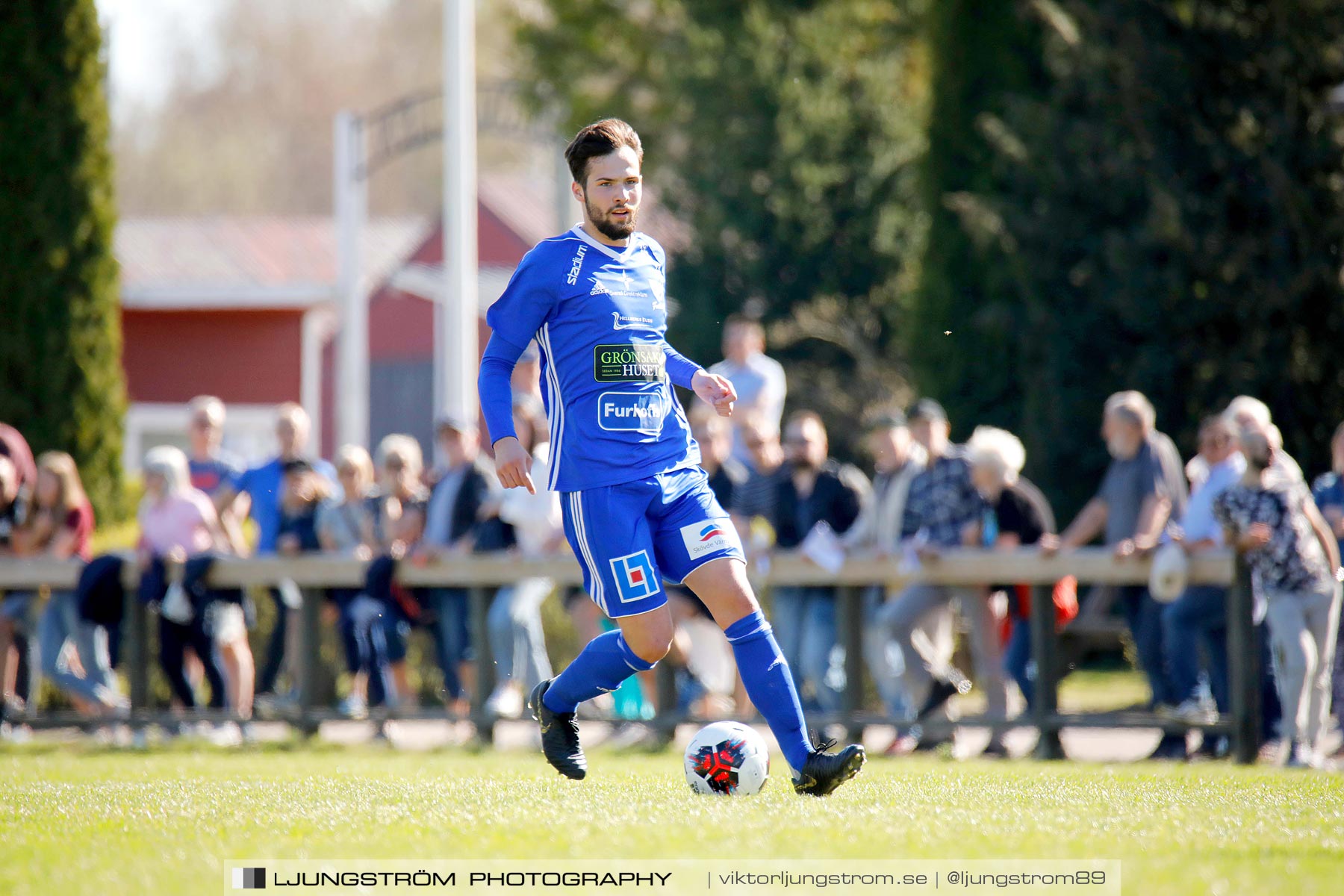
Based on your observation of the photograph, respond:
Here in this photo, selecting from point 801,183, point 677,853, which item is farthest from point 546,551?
point 801,183

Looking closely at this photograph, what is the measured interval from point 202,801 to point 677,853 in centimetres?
233

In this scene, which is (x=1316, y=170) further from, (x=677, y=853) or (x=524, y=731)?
Answer: (x=677, y=853)

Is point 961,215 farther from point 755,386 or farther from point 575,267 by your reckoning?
point 575,267

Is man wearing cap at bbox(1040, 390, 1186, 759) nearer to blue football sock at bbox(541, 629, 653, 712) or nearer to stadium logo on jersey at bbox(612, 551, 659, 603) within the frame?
blue football sock at bbox(541, 629, 653, 712)

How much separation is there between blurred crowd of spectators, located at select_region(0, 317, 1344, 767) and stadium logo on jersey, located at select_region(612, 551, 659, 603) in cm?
500

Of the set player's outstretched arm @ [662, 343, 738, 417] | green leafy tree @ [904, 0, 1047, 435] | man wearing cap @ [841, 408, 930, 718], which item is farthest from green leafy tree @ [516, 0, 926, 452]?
player's outstretched arm @ [662, 343, 738, 417]

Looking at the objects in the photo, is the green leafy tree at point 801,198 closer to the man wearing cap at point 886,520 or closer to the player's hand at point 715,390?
the man wearing cap at point 886,520

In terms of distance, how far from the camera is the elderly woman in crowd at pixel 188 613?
40.0ft

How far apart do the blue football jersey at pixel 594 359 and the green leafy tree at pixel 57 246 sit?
12.5 m

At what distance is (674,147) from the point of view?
26969mm

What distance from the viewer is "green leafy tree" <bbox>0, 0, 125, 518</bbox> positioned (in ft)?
57.3

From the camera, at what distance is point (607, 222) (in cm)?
612

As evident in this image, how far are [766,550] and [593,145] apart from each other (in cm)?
558

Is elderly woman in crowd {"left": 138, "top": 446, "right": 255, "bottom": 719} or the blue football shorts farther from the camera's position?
elderly woman in crowd {"left": 138, "top": 446, "right": 255, "bottom": 719}
